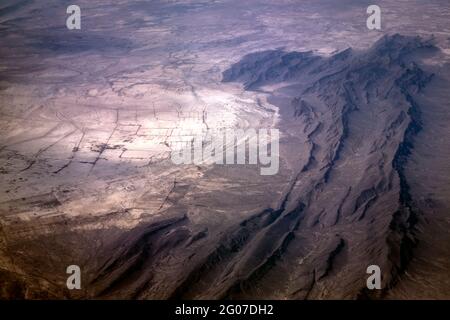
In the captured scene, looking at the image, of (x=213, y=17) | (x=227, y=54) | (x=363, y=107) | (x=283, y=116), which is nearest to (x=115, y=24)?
(x=213, y=17)

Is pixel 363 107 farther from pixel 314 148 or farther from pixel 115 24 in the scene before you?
pixel 115 24

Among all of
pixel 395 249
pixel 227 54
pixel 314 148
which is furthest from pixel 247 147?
pixel 227 54

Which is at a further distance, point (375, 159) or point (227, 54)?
point (227, 54)

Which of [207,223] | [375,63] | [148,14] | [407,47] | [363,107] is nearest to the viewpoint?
[207,223]

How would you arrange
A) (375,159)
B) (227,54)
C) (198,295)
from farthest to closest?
(227,54) < (375,159) < (198,295)

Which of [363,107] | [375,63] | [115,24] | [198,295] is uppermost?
[115,24]

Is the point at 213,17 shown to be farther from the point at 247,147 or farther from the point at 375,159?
the point at 375,159

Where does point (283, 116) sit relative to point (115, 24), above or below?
below
